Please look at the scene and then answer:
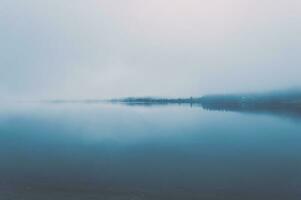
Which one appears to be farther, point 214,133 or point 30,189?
point 214,133

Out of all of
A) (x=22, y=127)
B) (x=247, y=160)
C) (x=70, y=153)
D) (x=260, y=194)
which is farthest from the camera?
(x=22, y=127)

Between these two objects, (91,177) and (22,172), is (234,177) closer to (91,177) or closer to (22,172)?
(91,177)

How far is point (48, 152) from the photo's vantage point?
2592 cm

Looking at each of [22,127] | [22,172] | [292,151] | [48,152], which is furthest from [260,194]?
[22,127]

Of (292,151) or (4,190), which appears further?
(292,151)

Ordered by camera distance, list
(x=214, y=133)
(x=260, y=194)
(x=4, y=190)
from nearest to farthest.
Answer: (x=4, y=190), (x=260, y=194), (x=214, y=133)

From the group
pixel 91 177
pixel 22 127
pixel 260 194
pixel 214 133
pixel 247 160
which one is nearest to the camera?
pixel 260 194

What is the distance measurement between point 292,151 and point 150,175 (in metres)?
12.0

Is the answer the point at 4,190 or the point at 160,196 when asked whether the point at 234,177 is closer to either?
the point at 160,196

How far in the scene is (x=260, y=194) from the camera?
1517 cm

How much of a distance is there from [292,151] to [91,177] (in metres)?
14.6

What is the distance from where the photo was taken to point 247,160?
23.4m

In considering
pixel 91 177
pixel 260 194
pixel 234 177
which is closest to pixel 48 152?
pixel 91 177

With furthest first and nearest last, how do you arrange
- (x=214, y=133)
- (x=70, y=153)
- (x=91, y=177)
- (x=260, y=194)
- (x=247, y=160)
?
(x=214, y=133), (x=70, y=153), (x=247, y=160), (x=91, y=177), (x=260, y=194)
